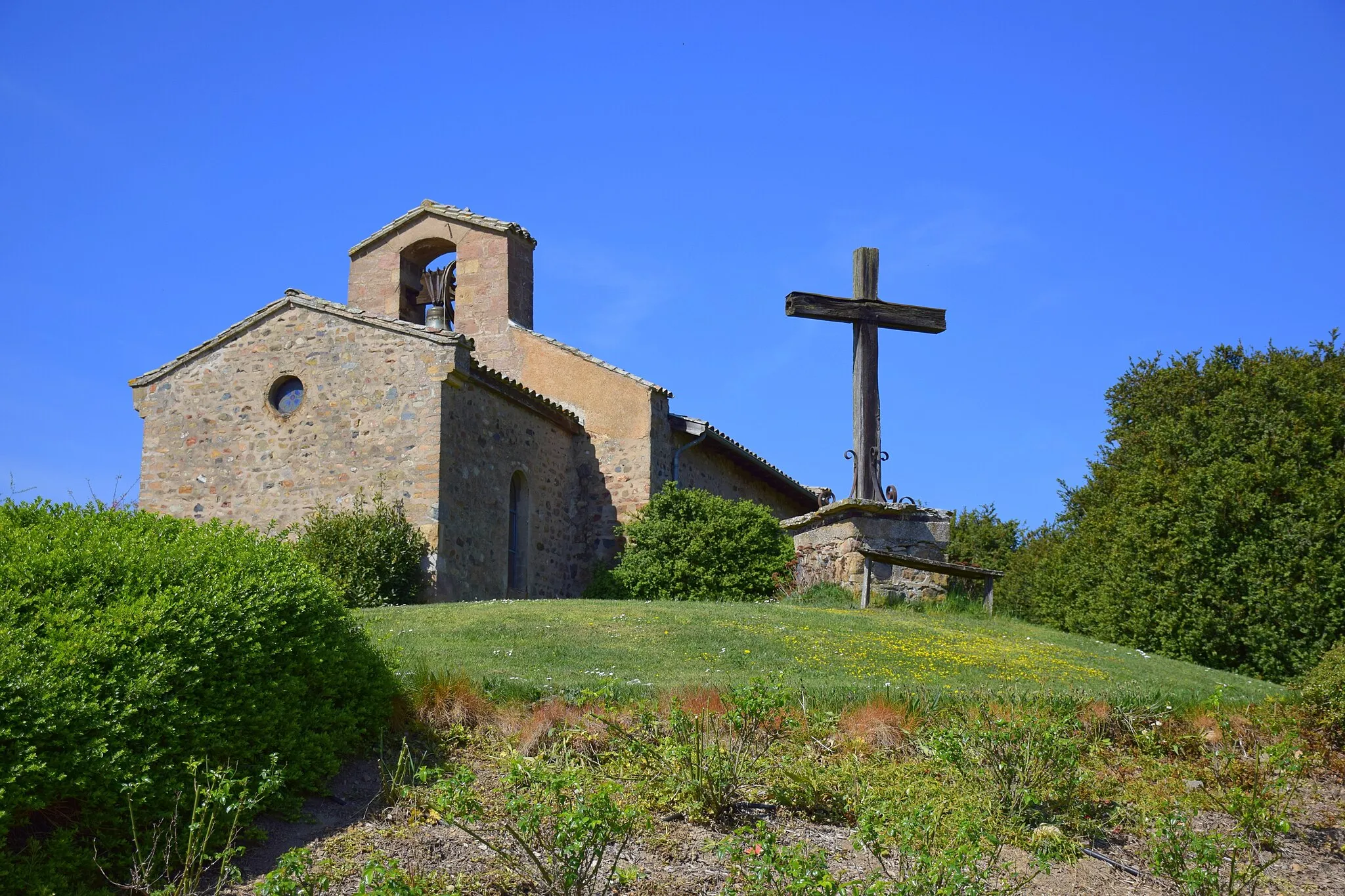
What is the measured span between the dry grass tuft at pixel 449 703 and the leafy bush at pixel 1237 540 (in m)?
11.1

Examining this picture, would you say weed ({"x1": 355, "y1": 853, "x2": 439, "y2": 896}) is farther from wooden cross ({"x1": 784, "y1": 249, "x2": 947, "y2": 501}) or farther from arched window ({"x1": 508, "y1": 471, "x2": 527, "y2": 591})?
arched window ({"x1": 508, "y1": 471, "x2": 527, "y2": 591})

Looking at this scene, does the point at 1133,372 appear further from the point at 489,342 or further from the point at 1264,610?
the point at 489,342

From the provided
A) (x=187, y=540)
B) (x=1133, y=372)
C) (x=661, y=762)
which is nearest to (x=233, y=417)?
(x=187, y=540)

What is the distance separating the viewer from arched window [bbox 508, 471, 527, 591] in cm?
2016

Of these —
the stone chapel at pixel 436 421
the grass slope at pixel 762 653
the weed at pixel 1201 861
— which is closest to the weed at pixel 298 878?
the grass slope at pixel 762 653

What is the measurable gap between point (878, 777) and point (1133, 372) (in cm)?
2136

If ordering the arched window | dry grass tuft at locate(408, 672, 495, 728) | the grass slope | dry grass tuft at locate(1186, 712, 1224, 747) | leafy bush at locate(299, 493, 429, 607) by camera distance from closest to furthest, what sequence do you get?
dry grass tuft at locate(408, 672, 495, 728) < dry grass tuft at locate(1186, 712, 1224, 747) < the grass slope < leafy bush at locate(299, 493, 429, 607) < the arched window

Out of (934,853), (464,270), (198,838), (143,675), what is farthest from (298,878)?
(464,270)

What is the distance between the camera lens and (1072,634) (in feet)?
56.2

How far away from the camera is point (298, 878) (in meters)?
6.27

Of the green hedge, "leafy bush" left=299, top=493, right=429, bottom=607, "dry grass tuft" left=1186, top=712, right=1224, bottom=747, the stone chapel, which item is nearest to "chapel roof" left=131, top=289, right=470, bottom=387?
the stone chapel

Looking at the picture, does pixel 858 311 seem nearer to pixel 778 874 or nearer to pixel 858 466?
pixel 858 466

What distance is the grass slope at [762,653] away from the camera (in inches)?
396

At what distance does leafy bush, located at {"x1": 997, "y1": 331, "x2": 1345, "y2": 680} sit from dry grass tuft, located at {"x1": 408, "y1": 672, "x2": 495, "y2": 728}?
36.5ft
